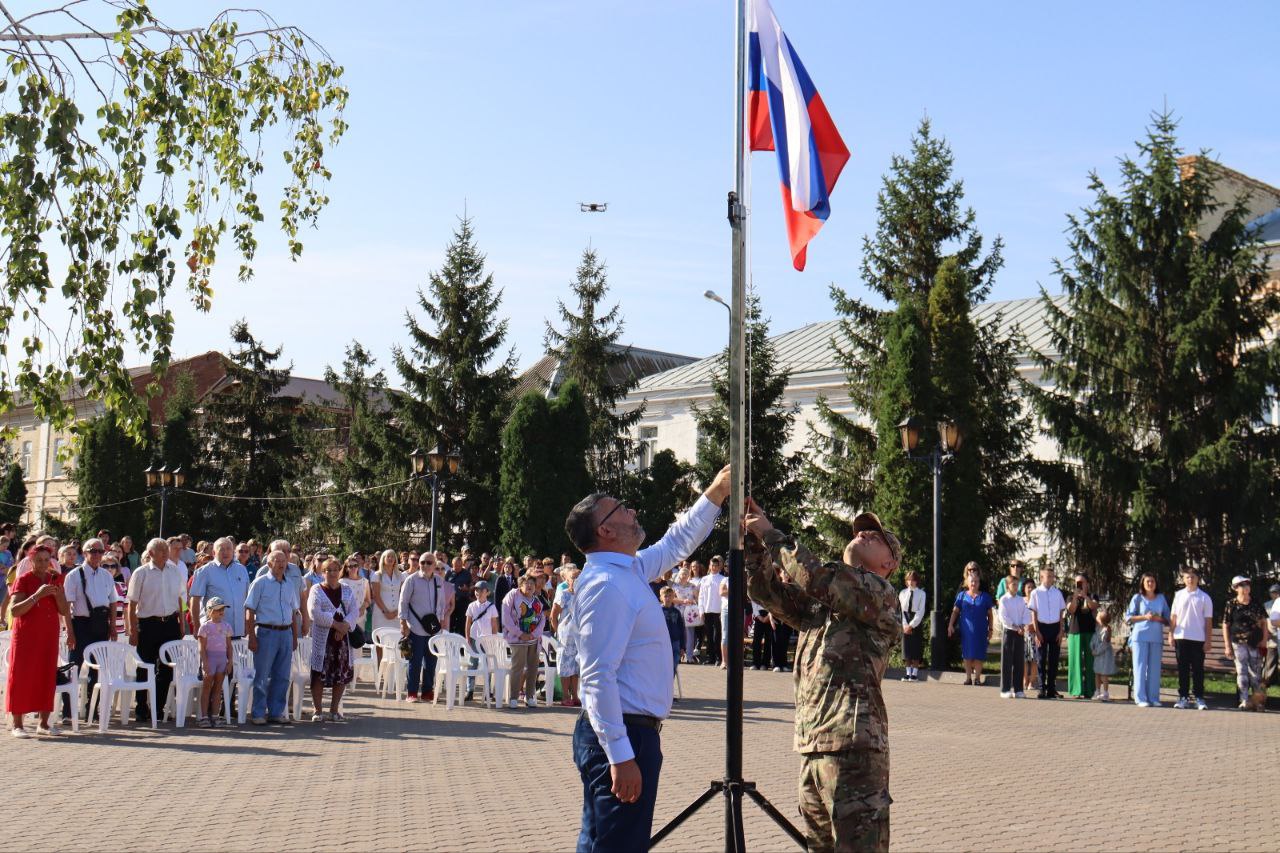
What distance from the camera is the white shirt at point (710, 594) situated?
24828 mm

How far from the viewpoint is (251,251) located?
8703mm

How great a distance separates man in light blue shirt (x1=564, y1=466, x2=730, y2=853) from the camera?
16.3 feet

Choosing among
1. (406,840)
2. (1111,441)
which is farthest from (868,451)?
(406,840)

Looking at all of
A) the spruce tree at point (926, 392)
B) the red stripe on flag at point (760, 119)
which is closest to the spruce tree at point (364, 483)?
the spruce tree at point (926, 392)

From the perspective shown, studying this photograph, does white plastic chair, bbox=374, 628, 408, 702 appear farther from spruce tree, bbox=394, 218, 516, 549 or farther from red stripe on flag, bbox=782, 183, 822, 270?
spruce tree, bbox=394, 218, 516, 549

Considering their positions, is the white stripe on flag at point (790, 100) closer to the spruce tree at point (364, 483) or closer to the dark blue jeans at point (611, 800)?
the dark blue jeans at point (611, 800)

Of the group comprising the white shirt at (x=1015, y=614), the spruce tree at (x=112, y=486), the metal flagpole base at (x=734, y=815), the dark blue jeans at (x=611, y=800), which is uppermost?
the spruce tree at (x=112, y=486)

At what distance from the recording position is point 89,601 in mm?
14820

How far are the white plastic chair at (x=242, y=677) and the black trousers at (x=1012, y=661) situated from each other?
11577 millimetres

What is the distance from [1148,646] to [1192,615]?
0.79 metres

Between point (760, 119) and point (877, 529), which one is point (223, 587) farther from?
point (877, 529)

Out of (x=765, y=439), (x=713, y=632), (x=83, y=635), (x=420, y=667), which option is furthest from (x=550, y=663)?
(x=765, y=439)

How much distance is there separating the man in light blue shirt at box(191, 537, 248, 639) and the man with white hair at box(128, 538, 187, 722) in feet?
0.91

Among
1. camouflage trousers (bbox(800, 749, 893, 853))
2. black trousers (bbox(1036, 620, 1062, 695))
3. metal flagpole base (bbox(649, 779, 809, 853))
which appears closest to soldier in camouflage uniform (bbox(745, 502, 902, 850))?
camouflage trousers (bbox(800, 749, 893, 853))
